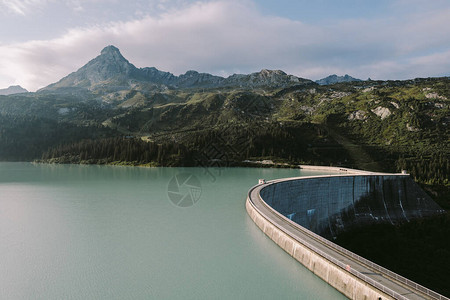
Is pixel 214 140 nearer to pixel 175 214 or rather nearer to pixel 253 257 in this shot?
pixel 175 214

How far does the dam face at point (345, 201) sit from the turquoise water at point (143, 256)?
7541 mm

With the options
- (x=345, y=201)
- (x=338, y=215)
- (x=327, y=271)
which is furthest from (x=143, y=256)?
(x=345, y=201)

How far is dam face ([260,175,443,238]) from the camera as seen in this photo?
41219mm

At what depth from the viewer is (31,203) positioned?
4388 cm

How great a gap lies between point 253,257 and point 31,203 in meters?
39.5

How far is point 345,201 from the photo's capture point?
48156 mm

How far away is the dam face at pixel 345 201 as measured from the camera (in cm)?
4122

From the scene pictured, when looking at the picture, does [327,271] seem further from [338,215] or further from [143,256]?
[338,215]

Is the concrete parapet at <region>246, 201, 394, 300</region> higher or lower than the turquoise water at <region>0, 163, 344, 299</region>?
higher

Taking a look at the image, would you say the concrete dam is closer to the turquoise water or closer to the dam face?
the dam face

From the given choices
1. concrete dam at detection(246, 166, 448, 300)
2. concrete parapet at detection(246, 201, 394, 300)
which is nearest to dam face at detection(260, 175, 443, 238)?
concrete dam at detection(246, 166, 448, 300)

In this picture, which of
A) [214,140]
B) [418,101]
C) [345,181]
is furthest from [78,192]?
[418,101]

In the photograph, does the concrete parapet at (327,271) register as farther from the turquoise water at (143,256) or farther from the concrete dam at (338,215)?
the turquoise water at (143,256)

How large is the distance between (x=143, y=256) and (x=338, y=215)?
3491 cm
